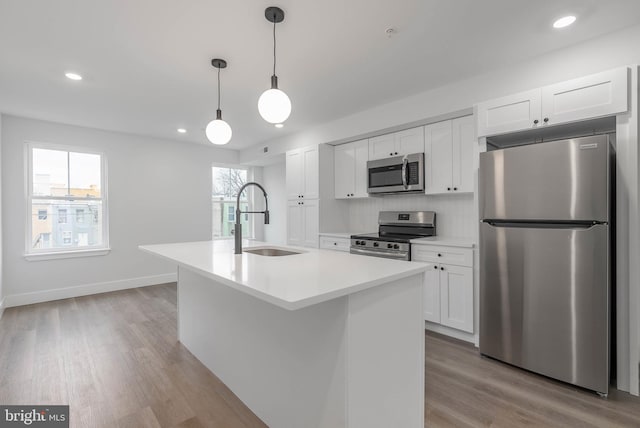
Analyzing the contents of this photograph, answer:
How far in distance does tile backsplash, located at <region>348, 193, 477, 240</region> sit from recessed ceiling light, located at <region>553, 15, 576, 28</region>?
1583 millimetres

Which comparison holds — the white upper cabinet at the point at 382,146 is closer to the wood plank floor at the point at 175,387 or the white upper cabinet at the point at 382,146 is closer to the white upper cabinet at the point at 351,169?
the white upper cabinet at the point at 351,169

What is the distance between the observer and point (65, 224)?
4363 mm

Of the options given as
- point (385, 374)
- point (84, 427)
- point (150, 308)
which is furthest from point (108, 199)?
point (385, 374)

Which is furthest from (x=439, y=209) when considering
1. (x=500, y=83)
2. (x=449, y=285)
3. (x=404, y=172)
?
(x=500, y=83)

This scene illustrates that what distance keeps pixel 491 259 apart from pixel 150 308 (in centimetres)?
390

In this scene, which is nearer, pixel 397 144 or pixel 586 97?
pixel 586 97

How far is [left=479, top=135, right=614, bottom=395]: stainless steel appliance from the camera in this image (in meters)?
1.94

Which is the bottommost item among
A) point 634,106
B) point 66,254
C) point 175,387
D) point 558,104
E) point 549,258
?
point 175,387

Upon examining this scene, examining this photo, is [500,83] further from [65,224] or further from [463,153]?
[65,224]

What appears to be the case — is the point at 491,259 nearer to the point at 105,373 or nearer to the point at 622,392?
the point at 622,392

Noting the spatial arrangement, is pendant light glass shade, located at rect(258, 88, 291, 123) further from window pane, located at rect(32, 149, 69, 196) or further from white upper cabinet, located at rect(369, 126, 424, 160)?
A: window pane, located at rect(32, 149, 69, 196)

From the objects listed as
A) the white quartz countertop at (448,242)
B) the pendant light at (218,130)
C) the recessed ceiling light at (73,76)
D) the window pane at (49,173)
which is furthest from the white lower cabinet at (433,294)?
the window pane at (49,173)

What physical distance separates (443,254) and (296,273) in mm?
1957

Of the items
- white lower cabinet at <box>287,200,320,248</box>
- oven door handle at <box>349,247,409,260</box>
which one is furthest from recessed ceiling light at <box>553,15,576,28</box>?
white lower cabinet at <box>287,200,320,248</box>
